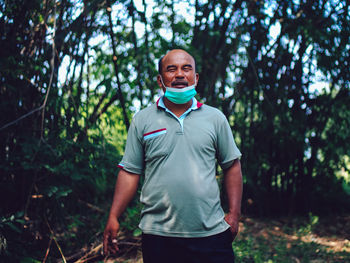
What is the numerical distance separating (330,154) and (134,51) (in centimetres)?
299

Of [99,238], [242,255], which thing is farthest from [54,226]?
[242,255]

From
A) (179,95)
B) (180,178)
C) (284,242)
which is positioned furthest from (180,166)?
(284,242)

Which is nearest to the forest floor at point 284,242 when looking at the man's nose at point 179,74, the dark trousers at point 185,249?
the dark trousers at point 185,249

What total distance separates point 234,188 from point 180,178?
346 mm

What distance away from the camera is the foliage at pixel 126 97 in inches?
122

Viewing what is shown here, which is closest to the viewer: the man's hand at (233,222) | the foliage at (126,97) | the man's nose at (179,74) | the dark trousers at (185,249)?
the dark trousers at (185,249)

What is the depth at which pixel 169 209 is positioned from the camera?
1.57 m

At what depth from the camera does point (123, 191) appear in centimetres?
172

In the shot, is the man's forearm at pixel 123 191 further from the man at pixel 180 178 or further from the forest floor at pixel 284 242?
the forest floor at pixel 284 242

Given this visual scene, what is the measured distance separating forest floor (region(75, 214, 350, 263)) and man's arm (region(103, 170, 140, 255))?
1.69 metres

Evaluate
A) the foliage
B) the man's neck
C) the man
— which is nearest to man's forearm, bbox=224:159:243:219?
the man

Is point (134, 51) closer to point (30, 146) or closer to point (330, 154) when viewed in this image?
point (30, 146)

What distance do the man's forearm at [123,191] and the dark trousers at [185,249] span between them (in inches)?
8.7

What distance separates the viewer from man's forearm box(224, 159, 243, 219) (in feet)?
5.57
